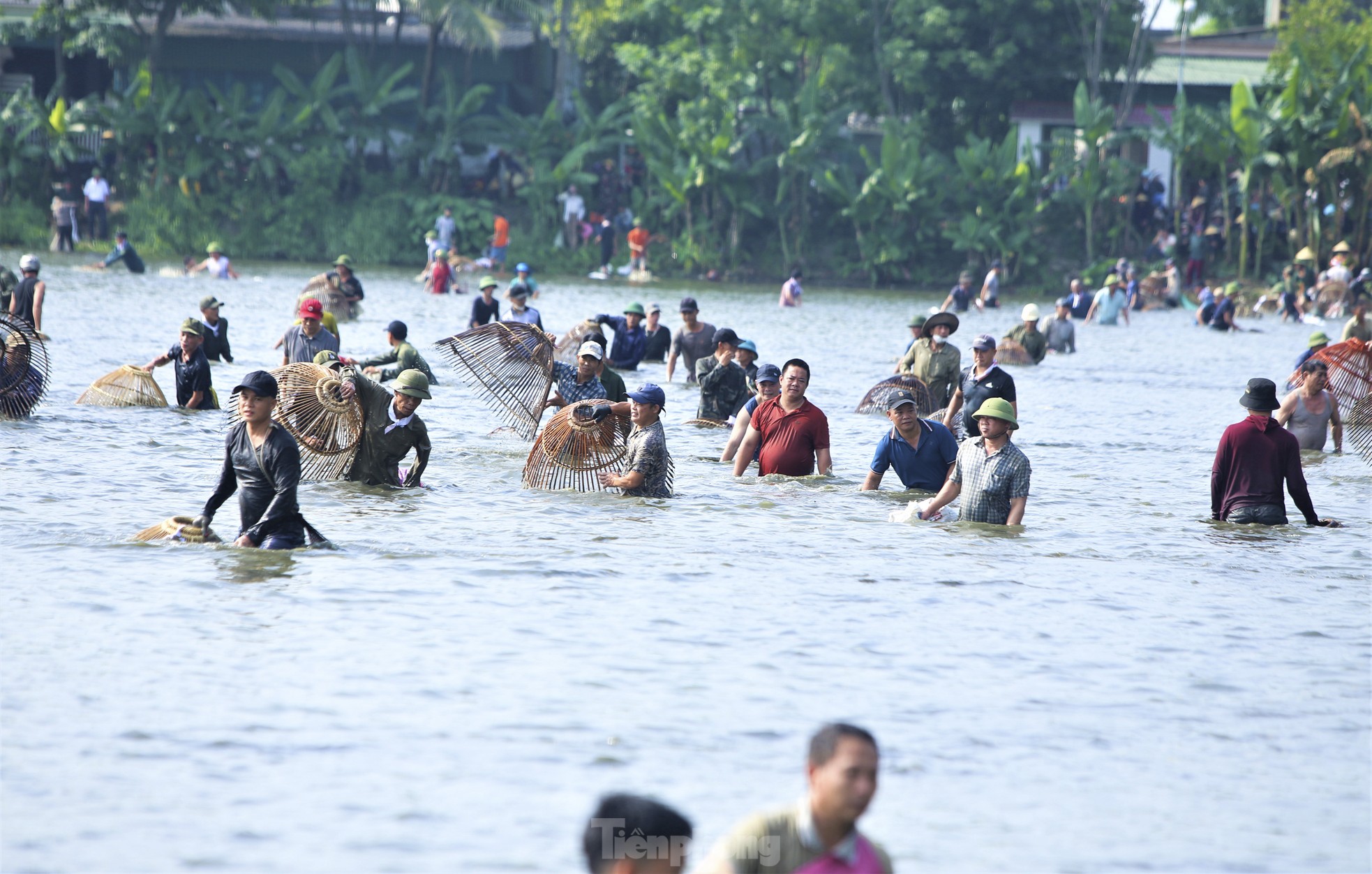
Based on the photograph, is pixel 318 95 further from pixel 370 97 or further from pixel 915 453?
pixel 915 453

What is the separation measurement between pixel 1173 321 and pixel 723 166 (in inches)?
476

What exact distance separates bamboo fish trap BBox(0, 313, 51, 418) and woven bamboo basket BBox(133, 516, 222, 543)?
6158 mm

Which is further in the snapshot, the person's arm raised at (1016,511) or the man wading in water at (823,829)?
the person's arm raised at (1016,511)

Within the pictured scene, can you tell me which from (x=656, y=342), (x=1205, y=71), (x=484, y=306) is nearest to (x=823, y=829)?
(x=656, y=342)

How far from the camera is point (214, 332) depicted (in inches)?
715

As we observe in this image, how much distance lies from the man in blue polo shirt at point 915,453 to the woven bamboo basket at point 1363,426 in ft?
16.2

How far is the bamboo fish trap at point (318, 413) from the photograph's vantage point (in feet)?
41.0

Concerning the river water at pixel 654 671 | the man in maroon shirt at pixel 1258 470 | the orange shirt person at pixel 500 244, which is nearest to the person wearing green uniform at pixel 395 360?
the river water at pixel 654 671

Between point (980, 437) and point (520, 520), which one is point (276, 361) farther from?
point (980, 437)

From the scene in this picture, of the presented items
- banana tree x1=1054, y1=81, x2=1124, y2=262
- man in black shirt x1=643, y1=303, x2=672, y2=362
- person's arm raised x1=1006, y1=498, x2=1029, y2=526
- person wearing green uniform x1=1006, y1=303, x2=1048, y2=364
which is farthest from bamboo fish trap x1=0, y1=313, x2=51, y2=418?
banana tree x1=1054, y1=81, x2=1124, y2=262

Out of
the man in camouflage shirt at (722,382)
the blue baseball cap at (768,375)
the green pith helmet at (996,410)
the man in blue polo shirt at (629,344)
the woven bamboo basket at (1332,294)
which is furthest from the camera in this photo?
the woven bamboo basket at (1332,294)

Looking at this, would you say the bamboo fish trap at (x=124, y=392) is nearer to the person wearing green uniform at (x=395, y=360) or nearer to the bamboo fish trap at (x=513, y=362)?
the person wearing green uniform at (x=395, y=360)

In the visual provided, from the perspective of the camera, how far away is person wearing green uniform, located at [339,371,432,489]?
12.4m

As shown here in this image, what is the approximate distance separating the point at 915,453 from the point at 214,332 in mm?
8742
